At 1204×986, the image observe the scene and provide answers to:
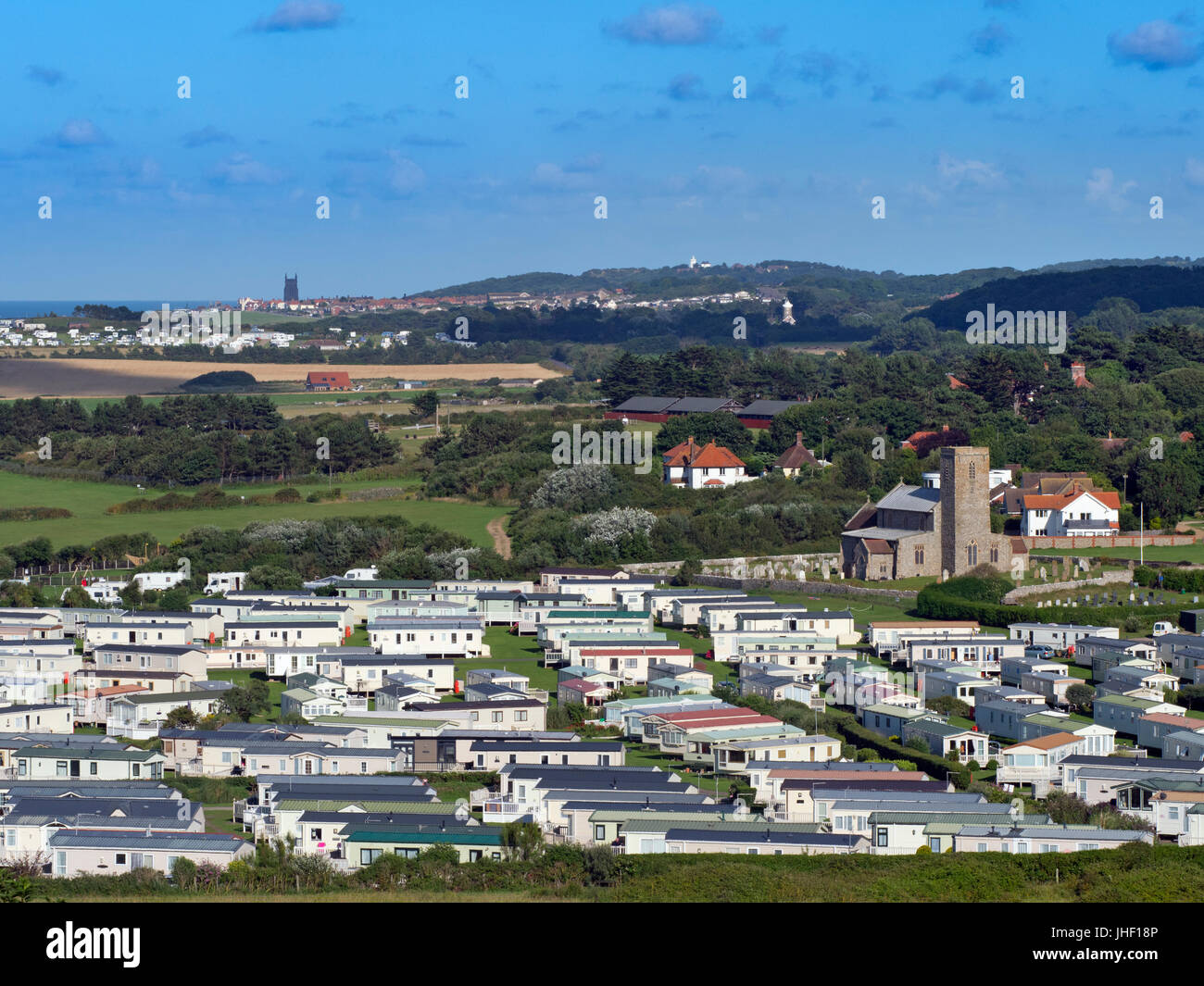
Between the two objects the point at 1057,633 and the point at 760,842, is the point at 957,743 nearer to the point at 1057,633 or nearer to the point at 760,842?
the point at 760,842

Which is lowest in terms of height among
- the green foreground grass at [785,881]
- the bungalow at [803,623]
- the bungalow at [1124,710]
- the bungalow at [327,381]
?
the green foreground grass at [785,881]

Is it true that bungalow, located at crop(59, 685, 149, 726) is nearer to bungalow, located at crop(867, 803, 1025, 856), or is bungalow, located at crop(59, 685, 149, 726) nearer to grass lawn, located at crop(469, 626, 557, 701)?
grass lawn, located at crop(469, 626, 557, 701)

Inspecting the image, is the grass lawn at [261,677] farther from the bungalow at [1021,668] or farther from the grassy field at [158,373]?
the grassy field at [158,373]

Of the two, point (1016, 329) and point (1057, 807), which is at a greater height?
point (1016, 329)

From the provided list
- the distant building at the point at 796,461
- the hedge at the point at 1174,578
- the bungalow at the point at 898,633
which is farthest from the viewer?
the distant building at the point at 796,461

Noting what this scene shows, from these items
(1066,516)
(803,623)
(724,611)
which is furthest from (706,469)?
(803,623)

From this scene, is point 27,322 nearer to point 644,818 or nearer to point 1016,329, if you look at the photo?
point 1016,329

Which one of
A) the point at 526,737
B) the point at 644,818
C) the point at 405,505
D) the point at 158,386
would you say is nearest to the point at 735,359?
the point at 405,505

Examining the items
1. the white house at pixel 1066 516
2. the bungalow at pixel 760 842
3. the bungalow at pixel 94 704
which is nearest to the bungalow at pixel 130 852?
the bungalow at pixel 760 842
